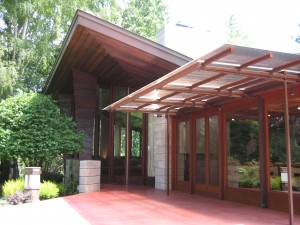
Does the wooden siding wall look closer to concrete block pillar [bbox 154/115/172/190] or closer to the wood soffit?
the wood soffit

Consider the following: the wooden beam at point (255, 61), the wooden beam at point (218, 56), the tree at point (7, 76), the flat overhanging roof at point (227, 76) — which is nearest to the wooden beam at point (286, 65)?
the flat overhanging roof at point (227, 76)

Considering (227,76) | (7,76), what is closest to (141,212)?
(227,76)

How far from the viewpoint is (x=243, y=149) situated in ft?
26.1

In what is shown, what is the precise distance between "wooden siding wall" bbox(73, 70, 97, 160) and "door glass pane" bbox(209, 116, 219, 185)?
4744 millimetres

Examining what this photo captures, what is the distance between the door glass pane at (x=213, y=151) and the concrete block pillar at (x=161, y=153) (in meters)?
2.15

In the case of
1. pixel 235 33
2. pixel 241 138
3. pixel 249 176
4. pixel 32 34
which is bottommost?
pixel 249 176

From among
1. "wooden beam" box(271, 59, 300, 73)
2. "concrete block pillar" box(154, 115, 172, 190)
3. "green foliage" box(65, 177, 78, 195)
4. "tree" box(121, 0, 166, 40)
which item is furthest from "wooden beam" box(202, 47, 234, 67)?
"tree" box(121, 0, 166, 40)

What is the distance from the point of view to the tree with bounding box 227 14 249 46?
4216 cm

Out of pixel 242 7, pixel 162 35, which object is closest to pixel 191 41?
pixel 162 35

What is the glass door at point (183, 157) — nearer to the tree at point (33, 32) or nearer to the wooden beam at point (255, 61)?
the wooden beam at point (255, 61)

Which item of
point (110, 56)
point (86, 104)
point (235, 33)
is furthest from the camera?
point (235, 33)

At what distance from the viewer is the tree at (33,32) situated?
16.4 metres

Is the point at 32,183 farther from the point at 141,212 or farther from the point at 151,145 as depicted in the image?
the point at 151,145

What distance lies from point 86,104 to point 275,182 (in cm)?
723
